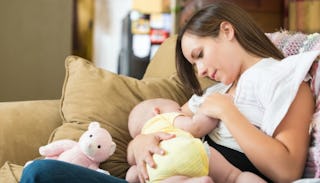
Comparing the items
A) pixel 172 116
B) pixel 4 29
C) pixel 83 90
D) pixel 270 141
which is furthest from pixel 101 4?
pixel 270 141

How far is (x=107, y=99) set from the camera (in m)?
1.48

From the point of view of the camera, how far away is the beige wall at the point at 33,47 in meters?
3.00

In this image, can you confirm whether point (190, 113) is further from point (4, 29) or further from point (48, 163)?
point (4, 29)

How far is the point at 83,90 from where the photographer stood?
1519 millimetres

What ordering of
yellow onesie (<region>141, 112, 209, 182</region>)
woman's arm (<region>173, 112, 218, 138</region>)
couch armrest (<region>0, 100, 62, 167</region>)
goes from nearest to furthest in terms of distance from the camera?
yellow onesie (<region>141, 112, 209, 182</region>)
woman's arm (<region>173, 112, 218, 138</region>)
couch armrest (<region>0, 100, 62, 167</region>)

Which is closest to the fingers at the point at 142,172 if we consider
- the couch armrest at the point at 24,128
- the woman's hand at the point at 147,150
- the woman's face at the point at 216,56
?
the woman's hand at the point at 147,150

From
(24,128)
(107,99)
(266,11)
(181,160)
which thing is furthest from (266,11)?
(181,160)

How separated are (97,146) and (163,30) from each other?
8.58 feet

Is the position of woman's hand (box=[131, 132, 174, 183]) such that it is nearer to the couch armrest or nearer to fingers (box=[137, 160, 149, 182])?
fingers (box=[137, 160, 149, 182])

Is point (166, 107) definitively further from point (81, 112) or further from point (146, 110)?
point (81, 112)

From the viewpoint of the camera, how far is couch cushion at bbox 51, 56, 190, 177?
4.67ft

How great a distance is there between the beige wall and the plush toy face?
1855mm

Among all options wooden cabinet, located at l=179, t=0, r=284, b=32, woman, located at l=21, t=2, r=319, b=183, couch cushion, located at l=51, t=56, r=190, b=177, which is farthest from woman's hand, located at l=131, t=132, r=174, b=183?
wooden cabinet, located at l=179, t=0, r=284, b=32

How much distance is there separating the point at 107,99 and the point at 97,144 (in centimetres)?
22
